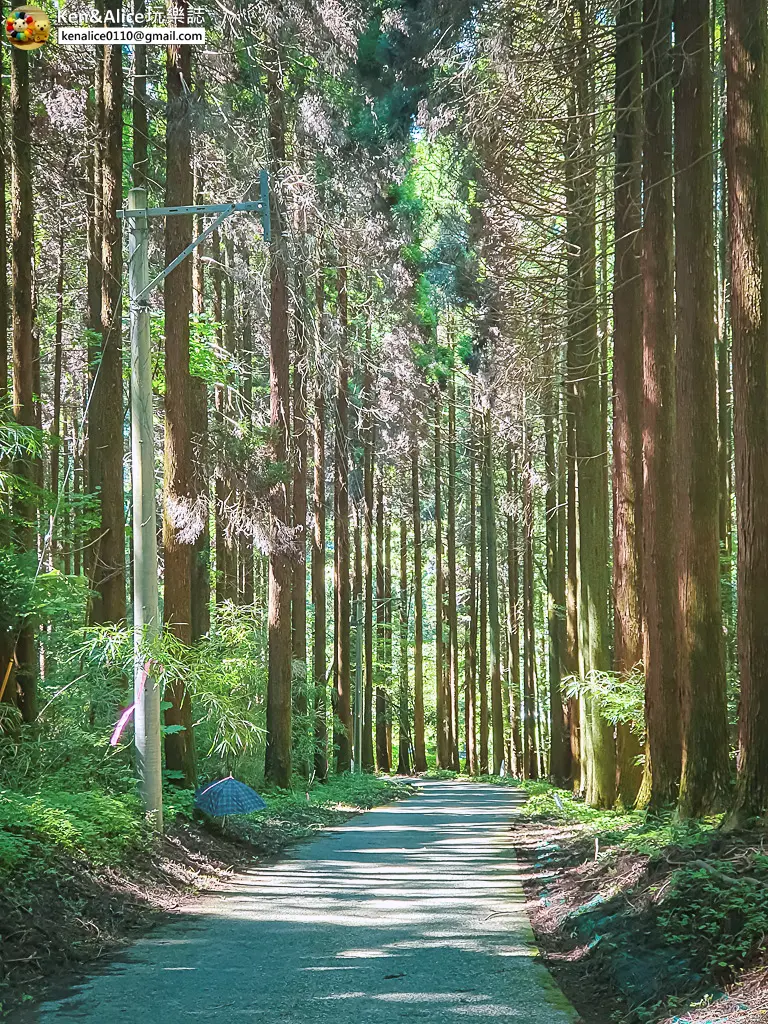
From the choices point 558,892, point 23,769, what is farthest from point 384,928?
point 23,769

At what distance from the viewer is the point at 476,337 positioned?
23.5m

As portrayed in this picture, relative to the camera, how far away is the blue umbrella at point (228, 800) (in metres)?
12.3

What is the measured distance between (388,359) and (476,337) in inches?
138

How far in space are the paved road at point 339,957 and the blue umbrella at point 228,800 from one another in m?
0.74

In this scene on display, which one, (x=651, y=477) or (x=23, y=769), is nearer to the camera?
(x=23, y=769)

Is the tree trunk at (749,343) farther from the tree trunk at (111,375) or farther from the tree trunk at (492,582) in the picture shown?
the tree trunk at (492,582)

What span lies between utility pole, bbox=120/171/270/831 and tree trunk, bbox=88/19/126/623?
2837 mm

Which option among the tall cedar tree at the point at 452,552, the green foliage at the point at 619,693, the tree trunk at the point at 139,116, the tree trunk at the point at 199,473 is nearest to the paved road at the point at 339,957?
the green foliage at the point at 619,693

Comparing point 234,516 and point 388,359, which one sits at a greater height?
point 388,359

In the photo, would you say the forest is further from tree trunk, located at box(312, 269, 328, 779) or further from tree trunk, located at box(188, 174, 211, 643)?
tree trunk, located at box(312, 269, 328, 779)

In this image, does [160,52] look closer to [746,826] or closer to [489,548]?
[746,826]

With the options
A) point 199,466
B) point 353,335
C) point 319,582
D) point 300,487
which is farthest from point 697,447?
point 319,582

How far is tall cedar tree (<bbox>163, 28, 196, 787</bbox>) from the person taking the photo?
13484 millimetres

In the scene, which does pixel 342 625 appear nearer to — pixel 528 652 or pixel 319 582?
pixel 319 582
